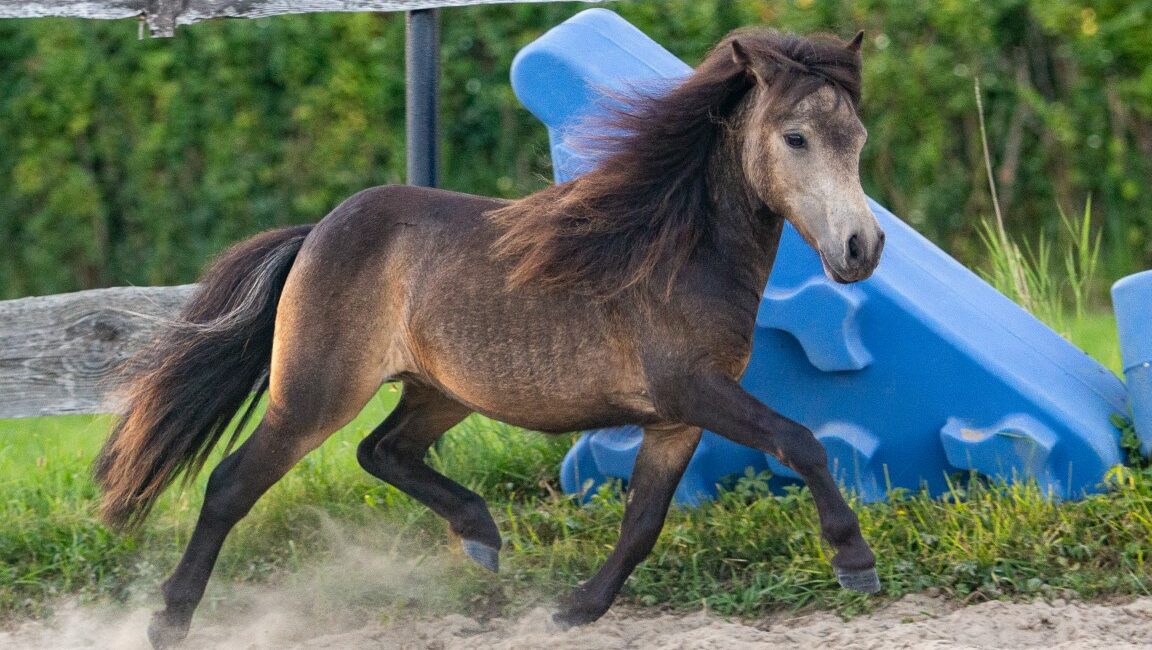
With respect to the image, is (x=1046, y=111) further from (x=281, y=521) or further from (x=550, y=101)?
(x=281, y=521)

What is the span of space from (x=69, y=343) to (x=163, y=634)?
1.46 metres

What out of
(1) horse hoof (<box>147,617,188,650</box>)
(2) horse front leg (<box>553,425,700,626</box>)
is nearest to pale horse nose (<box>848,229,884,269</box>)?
(2) horse front leg (<box>553,425,700,626</box>)

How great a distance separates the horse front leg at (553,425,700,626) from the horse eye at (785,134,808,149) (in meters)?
0.92

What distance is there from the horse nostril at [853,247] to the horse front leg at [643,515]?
0.89m

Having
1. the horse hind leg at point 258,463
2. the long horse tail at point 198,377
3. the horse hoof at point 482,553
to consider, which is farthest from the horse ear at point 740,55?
the horse hoof at point 482,553

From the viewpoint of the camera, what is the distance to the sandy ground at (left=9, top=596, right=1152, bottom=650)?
3482 mm

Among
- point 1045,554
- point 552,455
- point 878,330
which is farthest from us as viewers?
point 552,455

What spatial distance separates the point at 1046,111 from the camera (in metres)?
8.29

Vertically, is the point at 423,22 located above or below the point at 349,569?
above

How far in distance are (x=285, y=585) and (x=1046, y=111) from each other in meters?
5.93

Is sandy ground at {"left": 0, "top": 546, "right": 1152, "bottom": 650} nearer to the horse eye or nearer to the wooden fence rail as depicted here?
the wooden fence rail

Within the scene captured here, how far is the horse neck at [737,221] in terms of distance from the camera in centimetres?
349

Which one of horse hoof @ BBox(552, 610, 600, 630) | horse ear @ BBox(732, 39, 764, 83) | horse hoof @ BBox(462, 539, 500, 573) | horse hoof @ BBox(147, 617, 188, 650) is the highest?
horse ear @ BBox(732, 39, 764, 83)

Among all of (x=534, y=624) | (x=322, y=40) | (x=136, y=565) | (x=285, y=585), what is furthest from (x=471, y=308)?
(x=322, y=40)
